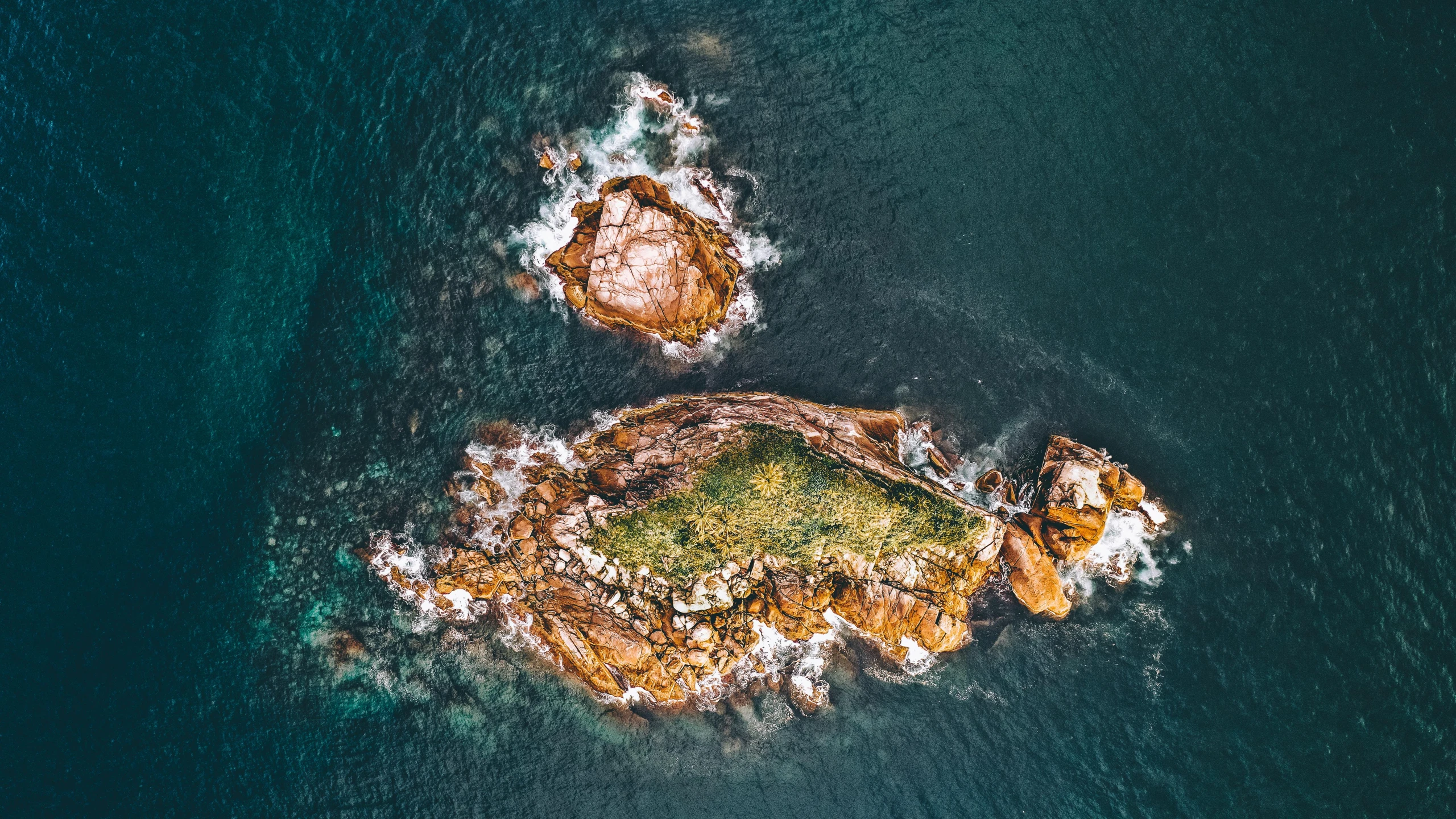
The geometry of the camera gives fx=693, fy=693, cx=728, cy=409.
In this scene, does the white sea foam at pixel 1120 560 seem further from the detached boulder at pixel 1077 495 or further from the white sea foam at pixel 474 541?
the white sea foam at pixel 474 541

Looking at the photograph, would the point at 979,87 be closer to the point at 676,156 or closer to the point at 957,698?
the point at 676,156

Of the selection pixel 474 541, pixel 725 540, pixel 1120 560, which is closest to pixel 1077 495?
pixel 1120 560

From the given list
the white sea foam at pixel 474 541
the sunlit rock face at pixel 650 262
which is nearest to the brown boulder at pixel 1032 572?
the sunlit rock face at pixel 650 262

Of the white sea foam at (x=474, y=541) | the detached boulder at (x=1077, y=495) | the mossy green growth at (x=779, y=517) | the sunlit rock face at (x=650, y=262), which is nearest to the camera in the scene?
the mossy green growth at (x=779, y=517)

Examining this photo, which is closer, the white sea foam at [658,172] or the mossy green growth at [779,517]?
the mossy green growth at [779,517]

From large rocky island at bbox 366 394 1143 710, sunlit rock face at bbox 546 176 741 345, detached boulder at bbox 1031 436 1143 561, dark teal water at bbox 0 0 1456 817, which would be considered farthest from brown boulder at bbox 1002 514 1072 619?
sunlit rock face at bbox 546 176 741 345

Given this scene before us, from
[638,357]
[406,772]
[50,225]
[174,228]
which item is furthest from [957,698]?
[50,225]
